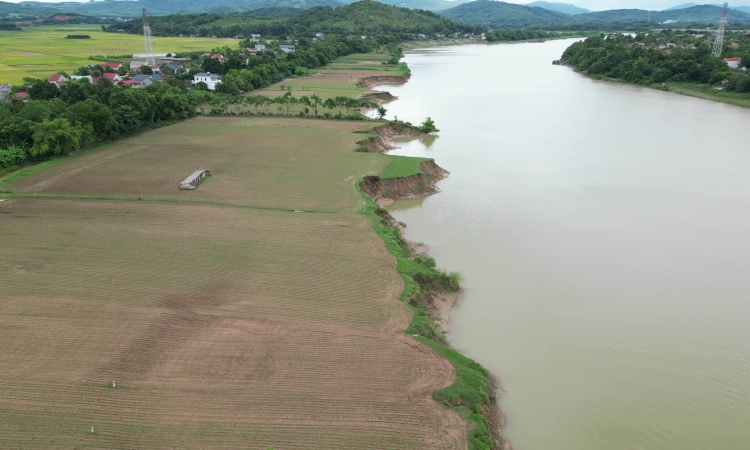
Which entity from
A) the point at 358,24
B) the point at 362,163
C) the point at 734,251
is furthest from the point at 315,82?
the point at 358,24

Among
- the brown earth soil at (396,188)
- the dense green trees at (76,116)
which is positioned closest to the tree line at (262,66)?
the dense green trees at (76,116)

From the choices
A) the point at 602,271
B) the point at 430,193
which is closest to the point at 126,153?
the point at 430,193

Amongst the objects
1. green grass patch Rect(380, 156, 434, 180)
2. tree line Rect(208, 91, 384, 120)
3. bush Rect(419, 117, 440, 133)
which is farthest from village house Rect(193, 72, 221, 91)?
green grass patch Rect(380, 156, 434, 180)

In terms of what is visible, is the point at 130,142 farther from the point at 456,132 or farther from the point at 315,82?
the point at 315,82

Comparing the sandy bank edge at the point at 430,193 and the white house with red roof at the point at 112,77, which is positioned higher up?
the white house with red roof at the point at 112,77

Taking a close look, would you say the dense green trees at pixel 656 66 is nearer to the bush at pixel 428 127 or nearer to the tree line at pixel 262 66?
the bush at pixel 428 127

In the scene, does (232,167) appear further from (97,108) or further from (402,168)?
(97,108)

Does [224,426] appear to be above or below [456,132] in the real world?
below
